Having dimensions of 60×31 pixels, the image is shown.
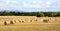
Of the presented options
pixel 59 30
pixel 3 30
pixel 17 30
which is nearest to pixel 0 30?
pixel 3 30

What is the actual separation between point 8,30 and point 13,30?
1.43 ft

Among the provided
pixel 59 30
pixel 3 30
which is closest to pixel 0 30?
pixel 3 30

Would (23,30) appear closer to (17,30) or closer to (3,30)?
(17,30)

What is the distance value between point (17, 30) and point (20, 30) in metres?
0.26

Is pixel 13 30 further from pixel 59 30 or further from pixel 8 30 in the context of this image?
pixel 59 30

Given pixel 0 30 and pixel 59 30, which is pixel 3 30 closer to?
pixel 0 30

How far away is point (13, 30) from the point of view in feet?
57.8

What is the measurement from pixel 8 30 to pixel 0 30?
0.69 meters

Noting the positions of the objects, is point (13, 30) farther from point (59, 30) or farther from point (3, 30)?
point (59, 30)

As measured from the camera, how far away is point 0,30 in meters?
17.5

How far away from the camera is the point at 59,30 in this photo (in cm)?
1784

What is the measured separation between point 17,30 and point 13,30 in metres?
0.39

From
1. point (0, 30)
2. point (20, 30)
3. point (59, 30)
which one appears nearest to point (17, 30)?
point (20, 30)

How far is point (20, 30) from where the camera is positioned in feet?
58.4
